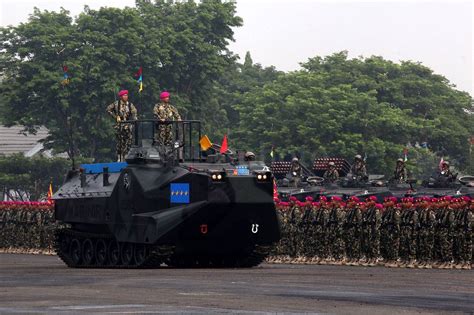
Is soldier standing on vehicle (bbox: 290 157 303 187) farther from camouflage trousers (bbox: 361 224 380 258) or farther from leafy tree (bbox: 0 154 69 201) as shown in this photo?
leafy tree (bbox: 0 154 69 201)

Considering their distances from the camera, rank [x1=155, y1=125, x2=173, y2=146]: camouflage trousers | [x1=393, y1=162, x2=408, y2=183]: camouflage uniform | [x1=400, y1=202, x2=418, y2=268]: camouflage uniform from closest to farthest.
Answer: [x1=400, y1=202, x2=418, y2=268]: camouflage uniform < [x1=155, y1=125, x2=173, y2=146]: camouflage trousers < [x1=393, y1=162, x2=408, y2=183]: camouflage uniform

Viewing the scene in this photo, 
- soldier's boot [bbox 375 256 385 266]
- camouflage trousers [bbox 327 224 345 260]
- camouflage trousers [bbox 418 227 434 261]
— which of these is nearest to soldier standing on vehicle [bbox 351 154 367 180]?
camouflage trousers [bbox 327 224 345 260]

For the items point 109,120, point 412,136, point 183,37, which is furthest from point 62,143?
point 412,136

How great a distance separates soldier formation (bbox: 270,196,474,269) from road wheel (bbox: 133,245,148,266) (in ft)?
17.8

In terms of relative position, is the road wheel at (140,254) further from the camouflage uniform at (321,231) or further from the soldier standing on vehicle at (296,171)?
the soldier standing on vehicle at (296,171)

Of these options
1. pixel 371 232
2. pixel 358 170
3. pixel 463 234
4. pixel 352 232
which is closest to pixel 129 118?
pixel 352 232

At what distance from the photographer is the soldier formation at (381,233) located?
93.7ft

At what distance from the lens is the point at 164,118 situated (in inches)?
1225

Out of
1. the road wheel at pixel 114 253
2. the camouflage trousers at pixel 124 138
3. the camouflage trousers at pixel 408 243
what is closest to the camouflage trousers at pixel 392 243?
the camouflage trousers at pixel 408 243

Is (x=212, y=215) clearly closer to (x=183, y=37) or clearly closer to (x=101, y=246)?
(x=101, y=246)

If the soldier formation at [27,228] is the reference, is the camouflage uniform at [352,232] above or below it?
above

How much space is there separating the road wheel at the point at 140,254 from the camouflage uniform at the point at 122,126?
3.50 meters

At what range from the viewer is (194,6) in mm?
72812

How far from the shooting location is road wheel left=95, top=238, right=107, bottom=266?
100 ft
